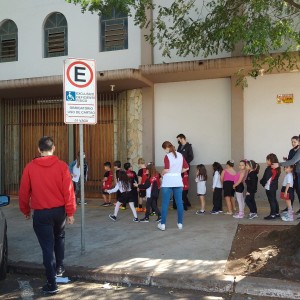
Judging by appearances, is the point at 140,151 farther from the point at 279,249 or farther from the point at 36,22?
the point at 279,249

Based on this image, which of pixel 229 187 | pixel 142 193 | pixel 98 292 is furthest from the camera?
pixel 142 193

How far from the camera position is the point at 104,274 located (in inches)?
216

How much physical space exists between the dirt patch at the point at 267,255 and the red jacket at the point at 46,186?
230 cm

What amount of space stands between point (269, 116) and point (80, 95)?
5776 mm

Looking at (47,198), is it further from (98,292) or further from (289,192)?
(289,192)

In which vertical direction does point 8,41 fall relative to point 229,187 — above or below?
above

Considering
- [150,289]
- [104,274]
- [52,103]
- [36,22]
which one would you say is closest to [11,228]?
[104,274]

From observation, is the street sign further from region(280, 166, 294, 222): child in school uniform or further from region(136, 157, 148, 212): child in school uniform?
region(280, 166, 294, 222): child in school uniform

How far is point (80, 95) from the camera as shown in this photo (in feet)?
20.6

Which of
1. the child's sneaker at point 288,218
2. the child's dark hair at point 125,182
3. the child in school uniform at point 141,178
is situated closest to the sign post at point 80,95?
the child's dark hair at point 125,182

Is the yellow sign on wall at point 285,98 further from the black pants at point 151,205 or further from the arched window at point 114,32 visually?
the arched window at point 114,32

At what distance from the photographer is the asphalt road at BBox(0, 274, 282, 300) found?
487cm

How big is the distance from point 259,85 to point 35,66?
6556 mm

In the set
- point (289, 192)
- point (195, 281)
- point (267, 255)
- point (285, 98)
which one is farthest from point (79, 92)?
point (285, 98)
